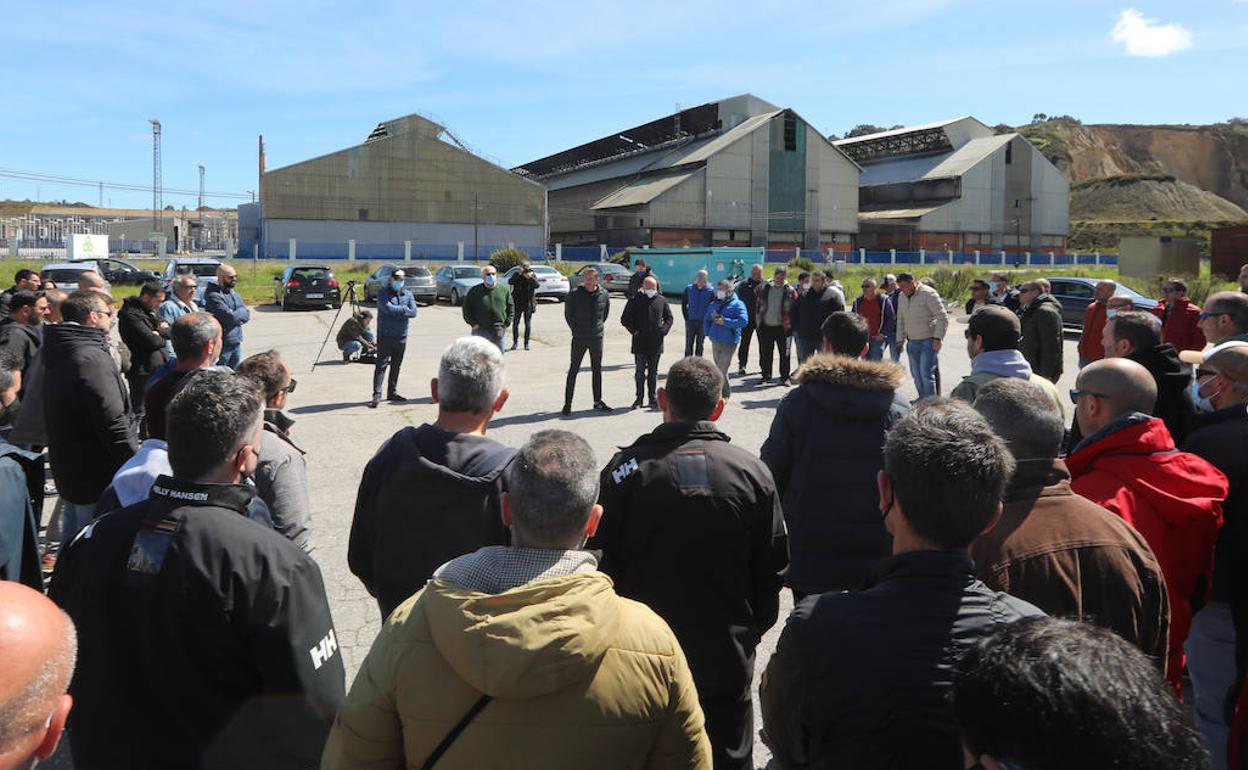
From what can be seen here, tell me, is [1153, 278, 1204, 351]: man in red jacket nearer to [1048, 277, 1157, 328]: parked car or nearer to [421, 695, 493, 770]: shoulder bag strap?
[421, 695, 493, 770]: shoulder bag strap

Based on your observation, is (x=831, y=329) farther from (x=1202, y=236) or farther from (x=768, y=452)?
(x=1202, y=236)

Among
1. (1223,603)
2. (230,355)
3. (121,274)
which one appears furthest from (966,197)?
(1223,603)

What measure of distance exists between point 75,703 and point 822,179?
61792mm

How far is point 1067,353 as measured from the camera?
18.7 m

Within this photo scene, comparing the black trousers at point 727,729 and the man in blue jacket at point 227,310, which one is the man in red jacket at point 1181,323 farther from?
the man in blue jacket at point 227,310

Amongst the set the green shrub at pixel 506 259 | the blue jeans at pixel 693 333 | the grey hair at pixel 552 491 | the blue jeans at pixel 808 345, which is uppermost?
the green shrub at pixel 506 259

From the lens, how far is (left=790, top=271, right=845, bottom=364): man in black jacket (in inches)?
488

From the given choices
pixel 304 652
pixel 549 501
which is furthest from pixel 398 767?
pixel 549 501

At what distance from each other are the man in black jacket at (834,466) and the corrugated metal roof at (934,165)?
211ft

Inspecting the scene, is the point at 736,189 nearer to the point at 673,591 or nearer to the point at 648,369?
the point at 648,369

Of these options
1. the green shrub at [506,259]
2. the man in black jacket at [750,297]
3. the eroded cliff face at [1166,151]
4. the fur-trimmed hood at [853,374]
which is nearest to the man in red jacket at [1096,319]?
the man in black jacket at [750,297]

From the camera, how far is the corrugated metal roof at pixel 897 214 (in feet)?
203

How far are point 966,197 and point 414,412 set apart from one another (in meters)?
60.0

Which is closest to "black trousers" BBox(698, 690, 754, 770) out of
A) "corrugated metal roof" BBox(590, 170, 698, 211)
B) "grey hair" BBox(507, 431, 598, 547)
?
"grey hair" BBox(507, 431, 598, 547)
